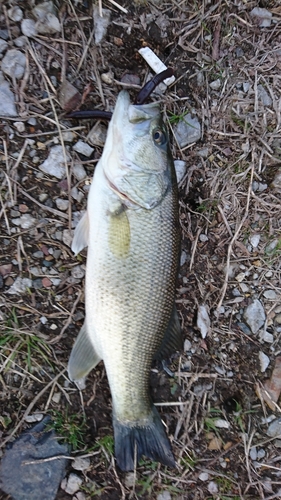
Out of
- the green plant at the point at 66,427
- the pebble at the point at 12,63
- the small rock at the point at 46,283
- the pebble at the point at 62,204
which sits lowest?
the green plant at the point at 66,427

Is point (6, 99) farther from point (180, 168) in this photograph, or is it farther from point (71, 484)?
point (71, 484)

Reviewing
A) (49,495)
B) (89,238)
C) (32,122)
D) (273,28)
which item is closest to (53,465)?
(49,495)

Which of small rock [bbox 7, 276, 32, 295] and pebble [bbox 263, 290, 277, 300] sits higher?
small rock [bbox 7, 276, 32, 295]

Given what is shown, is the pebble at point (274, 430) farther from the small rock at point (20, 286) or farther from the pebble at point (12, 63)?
the pebble at point (12, 63)

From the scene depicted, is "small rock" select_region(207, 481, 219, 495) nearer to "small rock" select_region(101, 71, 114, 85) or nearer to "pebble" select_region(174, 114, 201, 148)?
"pebble" select_region(174, 114, 201, 148)

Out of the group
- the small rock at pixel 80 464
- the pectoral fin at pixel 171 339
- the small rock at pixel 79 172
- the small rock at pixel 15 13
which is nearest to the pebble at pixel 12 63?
the small rock at pixel 15 13

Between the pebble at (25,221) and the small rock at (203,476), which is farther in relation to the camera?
the small rock at (203,476)

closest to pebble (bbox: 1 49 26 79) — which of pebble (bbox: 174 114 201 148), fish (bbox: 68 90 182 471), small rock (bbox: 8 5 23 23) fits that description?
small rock (bbox: 8 5 23 23)
